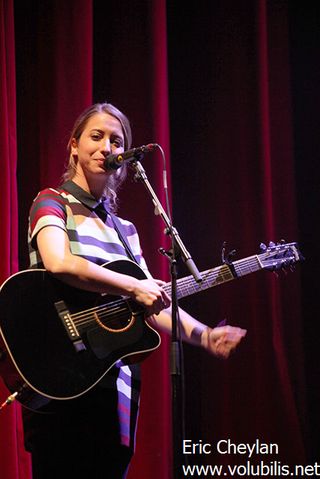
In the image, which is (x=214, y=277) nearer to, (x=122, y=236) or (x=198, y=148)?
(x=122, y=236)

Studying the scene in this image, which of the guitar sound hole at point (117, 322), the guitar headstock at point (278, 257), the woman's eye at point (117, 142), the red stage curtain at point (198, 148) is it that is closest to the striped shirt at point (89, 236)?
the guitar sound hole at point (117, 322)

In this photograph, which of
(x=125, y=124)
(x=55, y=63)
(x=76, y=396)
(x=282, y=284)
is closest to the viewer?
(x=76, y=396)

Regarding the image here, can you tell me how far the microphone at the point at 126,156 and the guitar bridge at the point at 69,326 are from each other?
540 millimetres

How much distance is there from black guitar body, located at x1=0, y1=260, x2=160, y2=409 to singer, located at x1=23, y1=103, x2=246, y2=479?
5 cm

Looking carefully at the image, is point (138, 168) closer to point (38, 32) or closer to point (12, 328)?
point (12, 328)

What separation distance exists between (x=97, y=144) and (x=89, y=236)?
39 centimetres

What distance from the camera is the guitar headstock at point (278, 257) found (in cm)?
267

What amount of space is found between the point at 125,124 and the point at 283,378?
1675 mm

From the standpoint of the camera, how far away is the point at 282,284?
3434mm

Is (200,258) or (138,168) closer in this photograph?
(138,168)

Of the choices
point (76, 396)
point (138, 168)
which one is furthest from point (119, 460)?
point (138, 168)

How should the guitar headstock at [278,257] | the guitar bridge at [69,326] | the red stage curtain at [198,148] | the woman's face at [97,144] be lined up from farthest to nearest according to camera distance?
the red stage curtain at [198,148], the guitar headstock at [278,257], the woman's face at [97,144], the guitar bridge at [69,326]

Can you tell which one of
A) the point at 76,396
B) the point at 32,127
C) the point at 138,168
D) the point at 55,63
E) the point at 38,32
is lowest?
the point at 76,396

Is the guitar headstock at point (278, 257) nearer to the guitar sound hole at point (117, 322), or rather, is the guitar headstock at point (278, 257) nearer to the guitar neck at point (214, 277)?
the guitar neck at point (214, 277)
